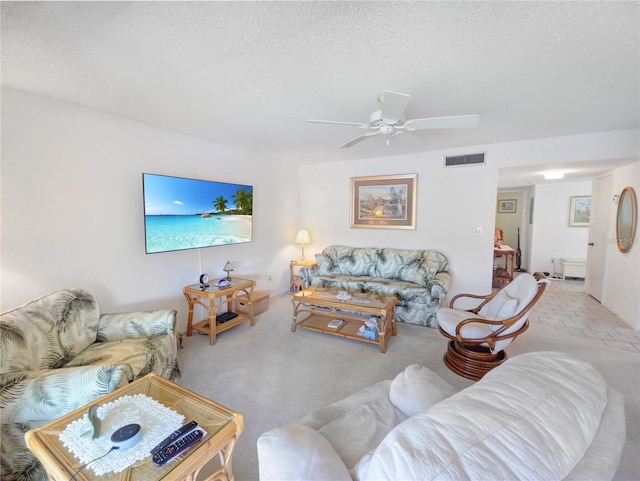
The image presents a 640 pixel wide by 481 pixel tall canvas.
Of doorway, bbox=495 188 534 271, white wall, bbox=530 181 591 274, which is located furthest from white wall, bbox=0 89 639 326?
doorway, bbox=495 188 534 271

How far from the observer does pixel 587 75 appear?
190 cm

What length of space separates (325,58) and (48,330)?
257 cm

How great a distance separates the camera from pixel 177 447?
1.10 metres

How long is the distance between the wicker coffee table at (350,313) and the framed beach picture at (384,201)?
1.60 metres

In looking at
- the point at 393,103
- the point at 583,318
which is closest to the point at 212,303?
the point at 393,103

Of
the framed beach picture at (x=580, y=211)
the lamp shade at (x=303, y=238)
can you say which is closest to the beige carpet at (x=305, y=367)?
the lamp shade at (x=303, y=238)

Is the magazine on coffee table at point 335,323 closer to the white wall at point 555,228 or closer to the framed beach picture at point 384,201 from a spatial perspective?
the framed beach picture at point 384,201

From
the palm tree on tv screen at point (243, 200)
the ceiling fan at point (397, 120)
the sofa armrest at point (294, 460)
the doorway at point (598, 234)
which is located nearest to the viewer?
the sofa armrest at point (294, 460)

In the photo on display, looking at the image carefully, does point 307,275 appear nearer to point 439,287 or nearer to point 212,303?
point 212,303

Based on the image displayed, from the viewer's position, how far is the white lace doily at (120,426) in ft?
3.51

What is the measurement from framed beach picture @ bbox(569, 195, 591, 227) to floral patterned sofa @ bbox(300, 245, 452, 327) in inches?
154

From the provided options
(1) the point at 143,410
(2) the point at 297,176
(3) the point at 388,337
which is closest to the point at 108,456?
(1) the point at 143,410

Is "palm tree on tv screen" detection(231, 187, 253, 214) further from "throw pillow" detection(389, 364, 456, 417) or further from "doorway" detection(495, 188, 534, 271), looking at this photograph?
"doorway" detection(495, 188, 534, 271)

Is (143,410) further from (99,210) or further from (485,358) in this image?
(485,358)
